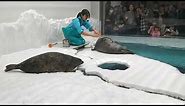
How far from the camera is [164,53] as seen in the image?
8.02 m

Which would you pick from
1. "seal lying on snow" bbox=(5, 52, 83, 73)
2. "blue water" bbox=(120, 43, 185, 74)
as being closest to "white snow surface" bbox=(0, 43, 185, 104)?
"seal lying on snow" bbox=(5, 52, 83, 73)

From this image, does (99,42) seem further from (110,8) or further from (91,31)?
(110,8)

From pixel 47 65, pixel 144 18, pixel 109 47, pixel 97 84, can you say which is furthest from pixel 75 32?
pixel 144 18

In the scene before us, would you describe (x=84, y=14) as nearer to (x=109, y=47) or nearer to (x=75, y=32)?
(x=75, y=32)

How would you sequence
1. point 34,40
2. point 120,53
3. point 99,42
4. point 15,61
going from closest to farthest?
point 15,61
point 120,53
point 99,42
point 34,40

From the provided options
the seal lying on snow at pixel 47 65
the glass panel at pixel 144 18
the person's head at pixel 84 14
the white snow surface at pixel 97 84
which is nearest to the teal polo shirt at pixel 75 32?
the person's head at pixel 84 14

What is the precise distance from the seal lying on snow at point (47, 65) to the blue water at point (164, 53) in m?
2.94

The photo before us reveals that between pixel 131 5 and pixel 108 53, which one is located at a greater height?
pixel 131 5

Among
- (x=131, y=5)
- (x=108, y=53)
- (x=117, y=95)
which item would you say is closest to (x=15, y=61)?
(x=108, y=53)

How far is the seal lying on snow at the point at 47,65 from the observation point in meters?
4.82

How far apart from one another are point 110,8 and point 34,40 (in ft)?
17.4

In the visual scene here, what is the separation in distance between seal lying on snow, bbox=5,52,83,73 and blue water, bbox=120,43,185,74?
2.94m

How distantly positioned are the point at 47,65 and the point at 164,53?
14.2 ft

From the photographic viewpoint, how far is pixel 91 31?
817 cm
